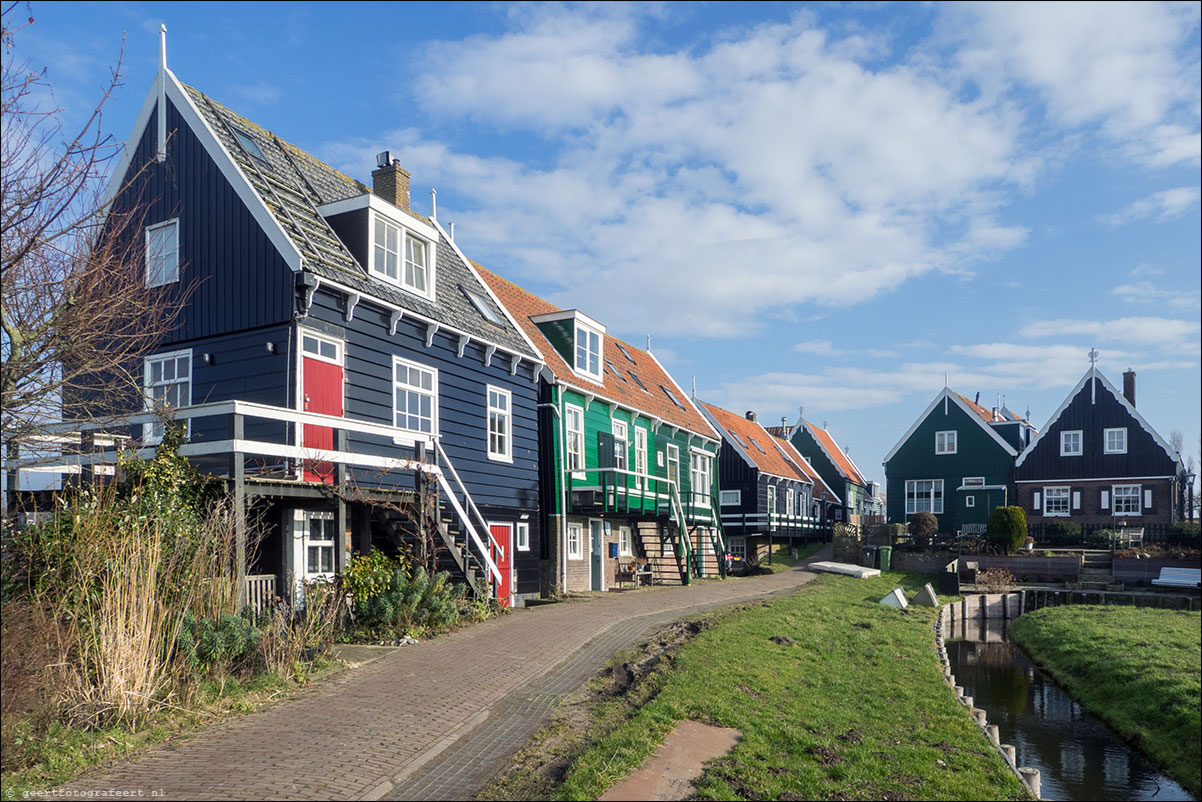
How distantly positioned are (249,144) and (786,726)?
1476 cm

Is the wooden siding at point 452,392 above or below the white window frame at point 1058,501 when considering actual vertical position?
above

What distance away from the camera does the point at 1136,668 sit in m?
17.7

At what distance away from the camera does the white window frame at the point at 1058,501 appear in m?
44.2

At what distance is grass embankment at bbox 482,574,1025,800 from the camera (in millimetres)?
8430

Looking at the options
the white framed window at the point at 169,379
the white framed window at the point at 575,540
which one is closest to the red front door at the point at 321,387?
the white framed window at the point at 169,379

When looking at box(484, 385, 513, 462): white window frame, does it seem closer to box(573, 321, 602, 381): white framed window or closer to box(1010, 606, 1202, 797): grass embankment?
box(573, 321, 602, 381): white framed window

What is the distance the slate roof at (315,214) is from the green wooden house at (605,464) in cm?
323

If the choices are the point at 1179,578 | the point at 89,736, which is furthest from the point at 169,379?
the point at 1179,578

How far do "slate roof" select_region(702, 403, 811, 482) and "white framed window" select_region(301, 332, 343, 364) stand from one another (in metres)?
30.5

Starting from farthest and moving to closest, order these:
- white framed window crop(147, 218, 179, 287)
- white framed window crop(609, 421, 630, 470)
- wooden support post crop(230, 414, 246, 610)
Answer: white framed window crop(609, 421, 630, 470), white framed window crop(147, 218, 179, 287), wooden support post crop(230, 414, 246, 610)

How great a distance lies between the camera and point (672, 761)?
28.5 feet

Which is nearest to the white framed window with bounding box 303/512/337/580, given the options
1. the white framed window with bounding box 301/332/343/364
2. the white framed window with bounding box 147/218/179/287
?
the white framed window with bounding box 301/332/343/364

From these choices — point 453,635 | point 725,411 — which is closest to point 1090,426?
point 725,411

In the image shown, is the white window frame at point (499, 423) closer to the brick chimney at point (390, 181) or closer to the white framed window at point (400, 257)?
the white framed window at point (400, 257)
